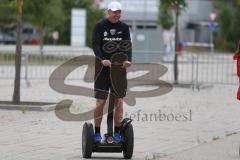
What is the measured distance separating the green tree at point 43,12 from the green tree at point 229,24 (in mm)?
27736

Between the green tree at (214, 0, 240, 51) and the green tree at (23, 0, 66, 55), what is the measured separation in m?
27.7

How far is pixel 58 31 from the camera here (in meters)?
54.9

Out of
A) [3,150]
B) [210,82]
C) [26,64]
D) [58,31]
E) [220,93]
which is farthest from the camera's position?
[58,31]

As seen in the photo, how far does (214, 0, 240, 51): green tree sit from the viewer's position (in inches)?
2803

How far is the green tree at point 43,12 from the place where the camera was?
39909 mm

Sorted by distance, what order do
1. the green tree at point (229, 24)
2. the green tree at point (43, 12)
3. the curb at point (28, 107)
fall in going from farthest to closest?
the green tree at point (229, 24), the green tree at point (43, 12), the curb at point (28, 107)

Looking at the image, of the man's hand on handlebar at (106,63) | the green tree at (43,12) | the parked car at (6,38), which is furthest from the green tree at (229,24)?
the man's hand on handlebar at (106,63)

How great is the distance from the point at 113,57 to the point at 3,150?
211cm

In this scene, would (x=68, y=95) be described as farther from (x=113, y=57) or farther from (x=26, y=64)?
(x=113, y=57)

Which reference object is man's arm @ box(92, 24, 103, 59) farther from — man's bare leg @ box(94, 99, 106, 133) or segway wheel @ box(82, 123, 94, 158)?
segway wheel @ box(82, 123, 94, 158)

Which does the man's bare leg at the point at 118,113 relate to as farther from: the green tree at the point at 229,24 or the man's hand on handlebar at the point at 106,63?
the green tree at the point at 229,24

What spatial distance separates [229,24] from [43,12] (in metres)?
33.6

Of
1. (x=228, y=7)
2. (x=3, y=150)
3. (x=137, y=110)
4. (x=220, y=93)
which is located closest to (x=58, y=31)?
(x=228, y=7)

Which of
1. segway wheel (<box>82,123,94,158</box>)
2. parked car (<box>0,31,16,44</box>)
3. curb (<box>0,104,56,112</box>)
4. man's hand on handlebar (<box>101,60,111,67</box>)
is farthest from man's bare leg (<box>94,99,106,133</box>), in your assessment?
parked car (<box>0,31,16,44</box>)
